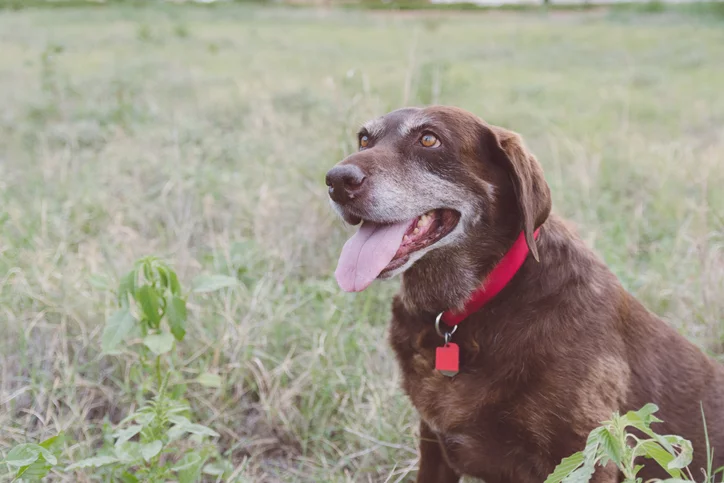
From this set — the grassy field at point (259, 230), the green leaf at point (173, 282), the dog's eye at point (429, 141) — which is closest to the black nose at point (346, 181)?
the dog's eye at point (429, 141)

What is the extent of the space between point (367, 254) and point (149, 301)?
750 millimetres

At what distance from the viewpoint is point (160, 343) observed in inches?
92.0

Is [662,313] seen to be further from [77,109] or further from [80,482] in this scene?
[77,109]

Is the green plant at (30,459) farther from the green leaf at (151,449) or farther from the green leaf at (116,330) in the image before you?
the green leaf at (116,330)

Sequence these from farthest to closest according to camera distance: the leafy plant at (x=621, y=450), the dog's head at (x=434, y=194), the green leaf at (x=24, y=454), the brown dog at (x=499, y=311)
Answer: the dog's head at (x=434, y=194), the brown dog at (x=499, y=311), the green leaf at (x=24, y=454), the leafy plant at (x=621, y=450)

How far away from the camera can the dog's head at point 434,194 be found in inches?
86.5

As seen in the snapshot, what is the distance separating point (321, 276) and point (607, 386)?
217cm

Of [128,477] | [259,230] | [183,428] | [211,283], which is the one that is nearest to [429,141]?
[211,283]

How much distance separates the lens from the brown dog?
6.82ft

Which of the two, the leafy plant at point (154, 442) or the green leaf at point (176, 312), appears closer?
the leafy plant at point (154, 442)

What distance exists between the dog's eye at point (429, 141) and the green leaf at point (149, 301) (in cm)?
102

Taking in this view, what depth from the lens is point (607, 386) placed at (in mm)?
2088

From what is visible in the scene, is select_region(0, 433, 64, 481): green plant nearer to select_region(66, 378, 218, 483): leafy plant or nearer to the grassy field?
select_region(66, 378, 218, 483): leafy plant

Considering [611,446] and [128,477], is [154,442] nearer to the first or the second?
[128,477]
